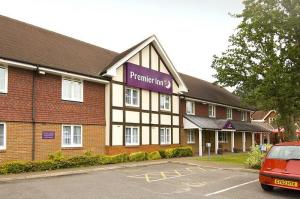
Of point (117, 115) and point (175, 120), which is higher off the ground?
point (117, 115)

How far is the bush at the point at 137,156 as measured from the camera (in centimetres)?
2173

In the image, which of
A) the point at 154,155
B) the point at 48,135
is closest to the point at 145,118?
the point at 154,155

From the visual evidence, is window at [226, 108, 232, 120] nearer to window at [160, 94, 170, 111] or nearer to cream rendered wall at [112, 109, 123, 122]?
window at [160, 94, 170, 111]

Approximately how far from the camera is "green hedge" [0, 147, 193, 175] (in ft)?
51.1

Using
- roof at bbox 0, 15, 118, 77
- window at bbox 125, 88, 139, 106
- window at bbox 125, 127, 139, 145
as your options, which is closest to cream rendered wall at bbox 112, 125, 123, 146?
window at bbox 125, 127, 139, 145

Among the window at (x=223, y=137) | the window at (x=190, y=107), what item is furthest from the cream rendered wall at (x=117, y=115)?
the window at (x=223, y=137)

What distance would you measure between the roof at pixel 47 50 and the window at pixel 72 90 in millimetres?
665

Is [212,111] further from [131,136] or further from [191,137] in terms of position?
[131,136]

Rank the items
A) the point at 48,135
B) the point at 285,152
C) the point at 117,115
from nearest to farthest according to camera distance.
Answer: the point at 285,152, the point at 48,135, the point at 117,115

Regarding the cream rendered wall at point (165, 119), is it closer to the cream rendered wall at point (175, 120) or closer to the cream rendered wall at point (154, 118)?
the cream rendered wall at point (154, 118)

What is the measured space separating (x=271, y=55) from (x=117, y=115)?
13.1 m

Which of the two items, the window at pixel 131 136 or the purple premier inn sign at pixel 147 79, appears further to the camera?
the purple premier inn sign at pixel 147 79

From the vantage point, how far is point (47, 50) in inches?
786

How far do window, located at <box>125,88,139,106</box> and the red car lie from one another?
13.0 meters
